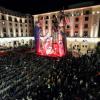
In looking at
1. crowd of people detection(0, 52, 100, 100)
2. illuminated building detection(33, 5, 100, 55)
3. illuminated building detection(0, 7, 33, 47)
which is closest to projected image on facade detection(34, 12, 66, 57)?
illuminated building detection(33, 5, 100, 55)

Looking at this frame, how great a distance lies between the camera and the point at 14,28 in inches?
1932

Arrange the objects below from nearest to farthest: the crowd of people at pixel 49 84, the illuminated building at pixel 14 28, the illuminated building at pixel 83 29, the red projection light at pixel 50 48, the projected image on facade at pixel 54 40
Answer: the crowd of people at pixel 49 84
the projected image on facade at pixel 54 40
the red projection light at pixel 50 48
the illuminated building at pixel 83 29
the illuminated building at pixel 14 28

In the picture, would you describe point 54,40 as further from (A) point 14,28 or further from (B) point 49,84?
(A) point 14,28

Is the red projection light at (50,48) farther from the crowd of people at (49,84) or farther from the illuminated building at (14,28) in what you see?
the illuminated building at (14,28)

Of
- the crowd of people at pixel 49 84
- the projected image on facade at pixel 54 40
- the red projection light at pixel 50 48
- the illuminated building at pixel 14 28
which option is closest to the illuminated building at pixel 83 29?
the projected image on facade at pixel 54 40

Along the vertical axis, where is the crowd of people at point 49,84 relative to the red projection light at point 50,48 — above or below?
below

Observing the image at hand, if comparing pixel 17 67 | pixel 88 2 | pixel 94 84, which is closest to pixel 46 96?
pixel 94 84

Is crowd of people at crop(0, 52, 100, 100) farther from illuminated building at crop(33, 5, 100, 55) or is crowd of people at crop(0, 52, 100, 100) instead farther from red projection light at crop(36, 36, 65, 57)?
illuminated building at crop(33, 5, 100, 55)

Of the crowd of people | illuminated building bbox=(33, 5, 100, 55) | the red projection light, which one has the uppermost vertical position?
illuminated building bbox=(33, 5, 100, 55)

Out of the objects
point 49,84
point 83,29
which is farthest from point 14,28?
point 49,84

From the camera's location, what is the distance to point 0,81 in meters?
15.6

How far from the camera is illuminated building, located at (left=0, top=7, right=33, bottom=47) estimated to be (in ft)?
146

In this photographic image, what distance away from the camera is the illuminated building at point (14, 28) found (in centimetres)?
4450

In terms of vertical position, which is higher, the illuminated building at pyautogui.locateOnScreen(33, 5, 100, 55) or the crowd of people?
the illuminated building at pyautogui.locateOnScreen(33, 5, 100, 55)
